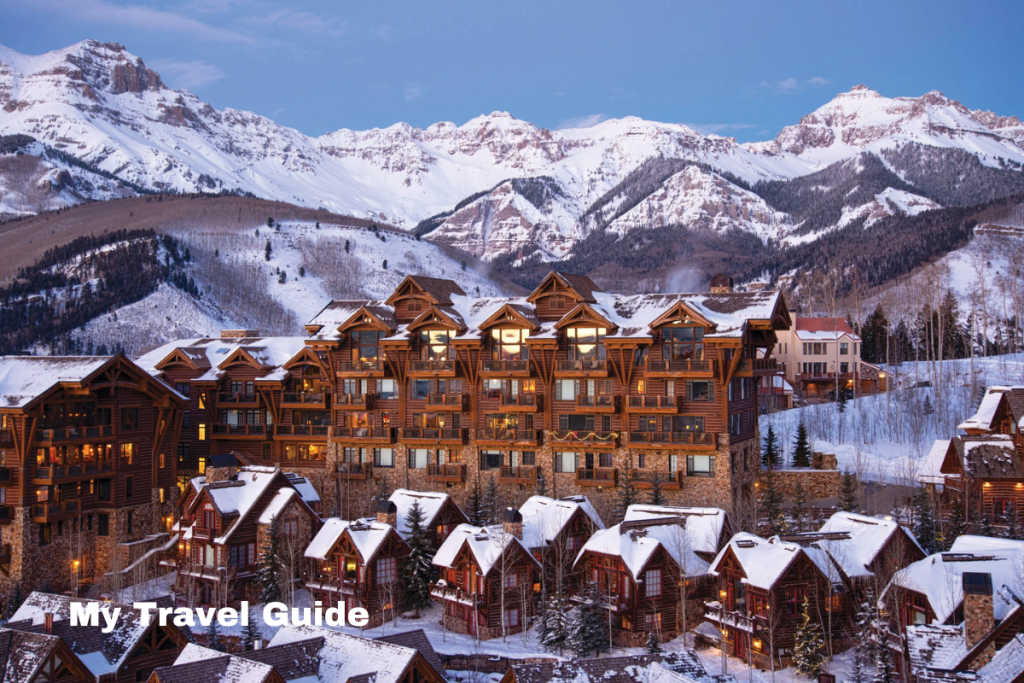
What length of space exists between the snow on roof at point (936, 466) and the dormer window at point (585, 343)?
1903cm

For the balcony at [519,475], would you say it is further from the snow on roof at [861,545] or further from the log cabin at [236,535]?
the snow on roof at [861,545]

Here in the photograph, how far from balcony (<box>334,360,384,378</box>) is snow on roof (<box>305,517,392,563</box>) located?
15551mm

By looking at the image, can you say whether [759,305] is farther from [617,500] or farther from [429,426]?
[429,426]

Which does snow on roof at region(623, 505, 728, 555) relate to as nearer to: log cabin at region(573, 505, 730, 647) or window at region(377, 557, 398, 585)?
log cabin at region(573, 505, 730, 647)

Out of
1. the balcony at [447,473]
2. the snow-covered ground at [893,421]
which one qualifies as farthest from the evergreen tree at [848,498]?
the balcony at [447,473]

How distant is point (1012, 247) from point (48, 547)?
15048cm

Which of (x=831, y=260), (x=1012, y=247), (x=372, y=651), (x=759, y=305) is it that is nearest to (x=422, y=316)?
(x=759, y=305)

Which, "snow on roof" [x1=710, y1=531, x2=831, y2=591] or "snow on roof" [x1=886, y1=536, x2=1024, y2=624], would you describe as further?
"snow on roof" [x1=710, y1=531, x2=831, y2=591]

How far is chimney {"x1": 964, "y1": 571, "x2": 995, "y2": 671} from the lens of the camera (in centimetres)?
2786

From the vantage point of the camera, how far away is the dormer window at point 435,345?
56625 mm

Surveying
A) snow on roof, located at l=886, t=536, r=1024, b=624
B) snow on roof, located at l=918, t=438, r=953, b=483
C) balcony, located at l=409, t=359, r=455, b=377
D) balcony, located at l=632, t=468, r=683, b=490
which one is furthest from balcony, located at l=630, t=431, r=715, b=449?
snow on roof, located at l=886, t=536, r=1024, b=624

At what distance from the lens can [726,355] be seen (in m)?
51.0

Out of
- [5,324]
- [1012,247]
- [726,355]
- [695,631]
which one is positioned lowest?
[695,631]

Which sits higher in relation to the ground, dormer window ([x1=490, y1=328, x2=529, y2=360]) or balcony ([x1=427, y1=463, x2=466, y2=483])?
dormer window ([x1=490, y1=328, x2=529, y2=360])
